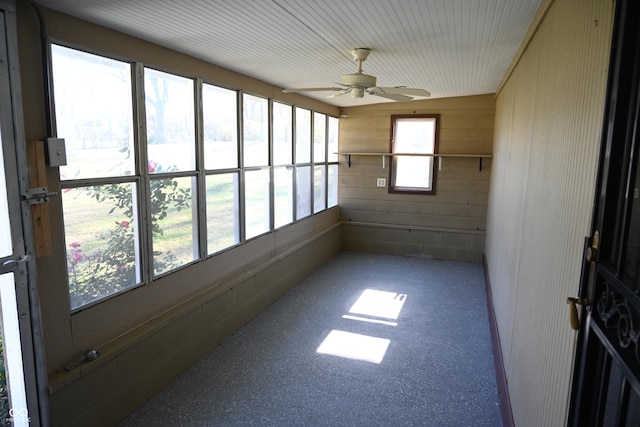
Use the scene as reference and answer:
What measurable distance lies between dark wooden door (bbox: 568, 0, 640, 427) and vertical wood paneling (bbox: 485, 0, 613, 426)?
11 centimetres

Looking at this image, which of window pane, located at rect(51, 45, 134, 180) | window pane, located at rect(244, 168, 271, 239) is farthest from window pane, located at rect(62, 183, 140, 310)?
window pane, located at rect(244, 168, 271, 239)

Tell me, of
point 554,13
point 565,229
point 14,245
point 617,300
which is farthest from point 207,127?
point 617,300

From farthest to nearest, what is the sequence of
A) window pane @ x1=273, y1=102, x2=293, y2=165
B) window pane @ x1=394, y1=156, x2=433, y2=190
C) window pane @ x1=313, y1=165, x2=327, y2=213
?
window pane @ x1=394, y1=156, x2=433, y2=190 → window pane @ x1=313, y1=165, x2=327, y2=213 → window pane @ x1=273, y1=102, x2=293, y2=165

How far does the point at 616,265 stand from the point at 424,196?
534 centimetres

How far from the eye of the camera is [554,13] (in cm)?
191

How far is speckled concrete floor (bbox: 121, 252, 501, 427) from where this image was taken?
262 cm

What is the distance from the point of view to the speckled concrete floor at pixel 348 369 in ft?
8.58

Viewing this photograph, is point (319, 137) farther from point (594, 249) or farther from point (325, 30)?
point (594, 249)

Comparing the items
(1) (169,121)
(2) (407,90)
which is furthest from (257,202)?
(2) (407,90)

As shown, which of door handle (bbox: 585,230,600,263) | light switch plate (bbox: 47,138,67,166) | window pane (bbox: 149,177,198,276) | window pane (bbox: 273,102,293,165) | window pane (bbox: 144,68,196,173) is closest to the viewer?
door handle (bbox: 585,230,600,263)

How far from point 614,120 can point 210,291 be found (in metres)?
3.03

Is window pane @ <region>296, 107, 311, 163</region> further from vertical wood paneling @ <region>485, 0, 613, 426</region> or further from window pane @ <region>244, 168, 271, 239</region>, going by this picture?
vertical wood paneling @ <region>485, 0, 613, 426</region>

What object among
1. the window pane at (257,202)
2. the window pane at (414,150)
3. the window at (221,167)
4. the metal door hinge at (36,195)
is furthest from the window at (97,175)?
the window pane at (414,150)

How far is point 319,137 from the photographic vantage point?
19.5ft
